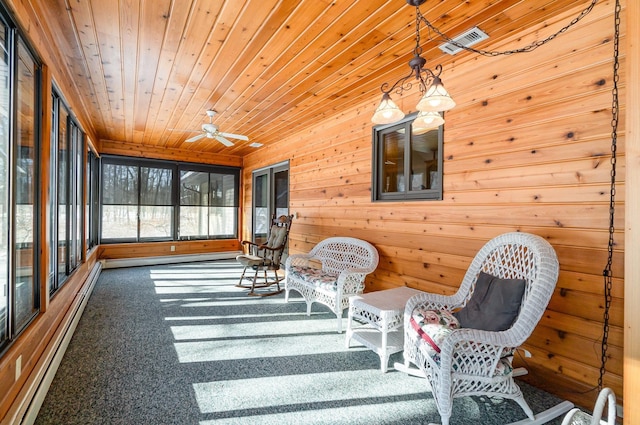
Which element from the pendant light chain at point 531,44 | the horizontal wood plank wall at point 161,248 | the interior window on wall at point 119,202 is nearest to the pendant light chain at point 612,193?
the pendant light chain at point 531,44

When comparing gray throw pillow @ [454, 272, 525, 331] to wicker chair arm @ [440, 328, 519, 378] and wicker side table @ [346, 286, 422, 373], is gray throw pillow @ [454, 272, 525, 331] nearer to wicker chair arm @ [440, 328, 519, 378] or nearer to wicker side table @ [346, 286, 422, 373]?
wicker chair arm @ [440, 328, 519, 378]

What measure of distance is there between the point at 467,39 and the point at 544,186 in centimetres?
130

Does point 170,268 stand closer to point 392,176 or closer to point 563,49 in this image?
point 392,176

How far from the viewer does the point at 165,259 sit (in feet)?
22.9

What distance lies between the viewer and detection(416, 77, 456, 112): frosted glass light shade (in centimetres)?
192

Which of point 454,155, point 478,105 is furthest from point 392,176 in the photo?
point 478,105

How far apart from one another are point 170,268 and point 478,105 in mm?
6175

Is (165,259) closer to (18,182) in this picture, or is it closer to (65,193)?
(65,193)

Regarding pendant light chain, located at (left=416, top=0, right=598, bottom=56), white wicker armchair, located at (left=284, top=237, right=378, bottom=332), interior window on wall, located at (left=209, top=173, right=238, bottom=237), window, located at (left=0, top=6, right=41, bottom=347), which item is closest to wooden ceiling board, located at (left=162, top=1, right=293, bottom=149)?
pendant light chain, located at (left=416, top=0, right=598, bottom=56)

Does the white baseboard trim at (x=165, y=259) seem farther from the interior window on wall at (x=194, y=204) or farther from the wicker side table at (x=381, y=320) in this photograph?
the wicker side table at (x=381, y=320)

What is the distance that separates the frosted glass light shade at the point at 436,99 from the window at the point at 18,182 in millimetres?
2414

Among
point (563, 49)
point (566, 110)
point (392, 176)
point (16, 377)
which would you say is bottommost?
point (16, 377)

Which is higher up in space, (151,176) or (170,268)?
(151,176)

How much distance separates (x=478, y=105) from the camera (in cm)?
270
